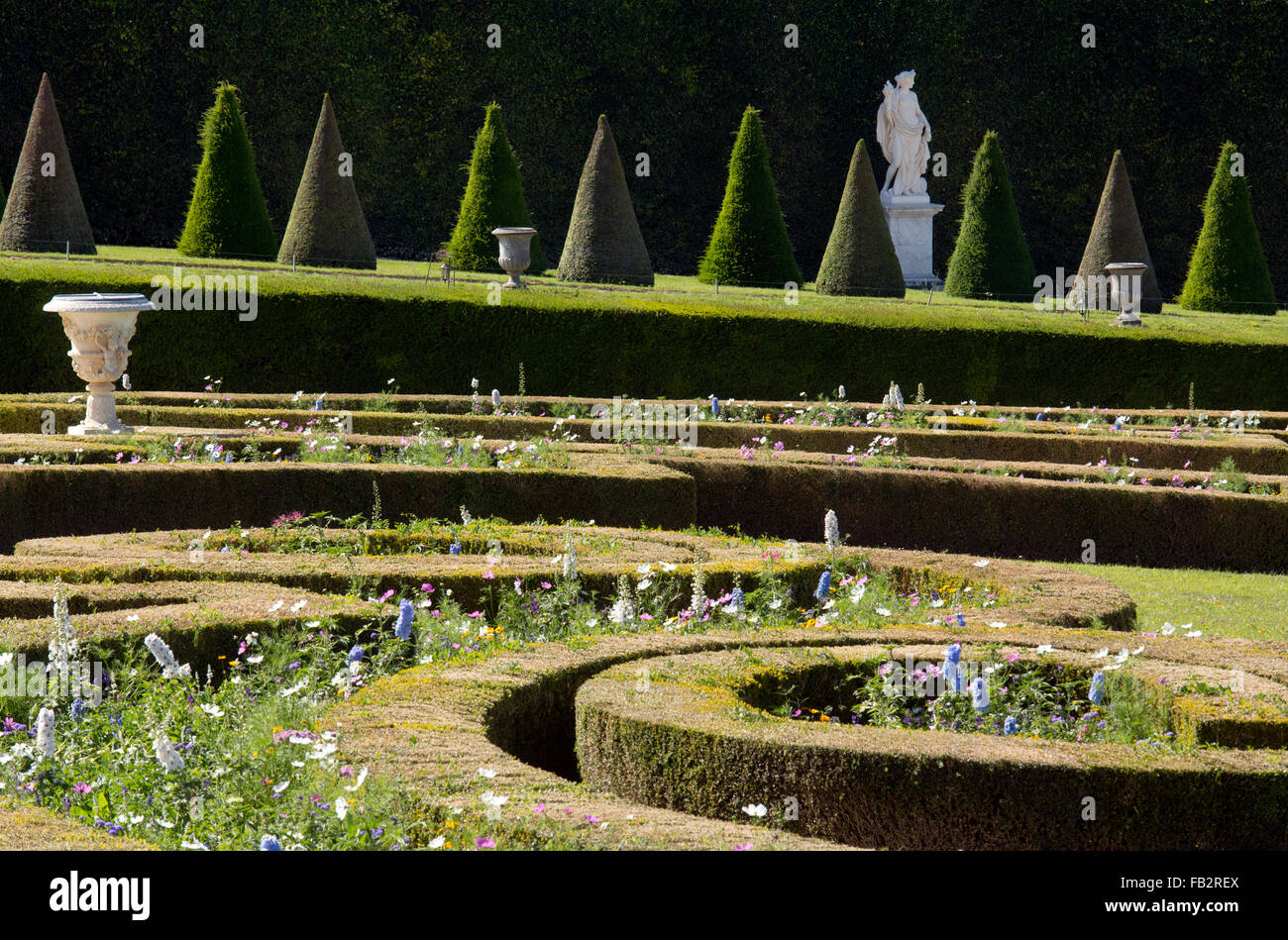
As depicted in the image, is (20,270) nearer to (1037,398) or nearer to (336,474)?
(336,474)

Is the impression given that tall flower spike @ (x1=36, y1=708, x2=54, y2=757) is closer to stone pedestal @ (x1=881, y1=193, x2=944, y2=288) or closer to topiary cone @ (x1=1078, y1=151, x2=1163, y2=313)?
topiary cone @ (x1=1078, y1=151, x2=1163, y2=313)

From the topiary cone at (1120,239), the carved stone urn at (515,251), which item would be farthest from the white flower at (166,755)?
the topiary cone at (1120,239)

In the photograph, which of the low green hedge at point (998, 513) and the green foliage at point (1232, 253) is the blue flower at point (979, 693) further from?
the green foliage at point (1232, 253)

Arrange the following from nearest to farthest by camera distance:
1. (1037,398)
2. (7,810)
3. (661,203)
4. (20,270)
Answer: (7,810) → (20,270) → (1037,398) → (661,203)

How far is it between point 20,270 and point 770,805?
14.0 meters

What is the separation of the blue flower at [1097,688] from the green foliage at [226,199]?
18.1 metres

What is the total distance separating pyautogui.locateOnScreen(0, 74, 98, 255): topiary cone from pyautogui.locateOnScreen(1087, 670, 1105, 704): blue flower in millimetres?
18698

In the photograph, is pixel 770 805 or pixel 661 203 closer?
pixel 770 805

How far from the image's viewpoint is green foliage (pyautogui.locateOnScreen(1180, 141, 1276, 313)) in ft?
77.4

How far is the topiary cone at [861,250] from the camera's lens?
2225cm
